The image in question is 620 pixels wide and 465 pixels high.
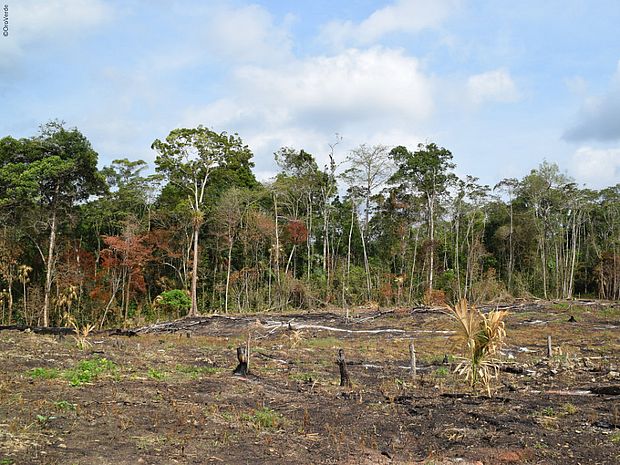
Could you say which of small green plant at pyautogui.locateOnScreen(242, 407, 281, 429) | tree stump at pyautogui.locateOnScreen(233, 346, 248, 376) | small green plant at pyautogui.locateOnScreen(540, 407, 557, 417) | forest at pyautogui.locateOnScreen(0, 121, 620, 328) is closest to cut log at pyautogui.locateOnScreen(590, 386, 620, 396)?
small green plant at pyautogui.locateOnScreen(540, 407, 557, 417)

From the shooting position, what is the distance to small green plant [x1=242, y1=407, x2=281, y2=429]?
7.90 m

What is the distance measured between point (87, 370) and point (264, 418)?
4565 millimetres

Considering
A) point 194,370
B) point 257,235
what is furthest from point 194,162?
point 194,370

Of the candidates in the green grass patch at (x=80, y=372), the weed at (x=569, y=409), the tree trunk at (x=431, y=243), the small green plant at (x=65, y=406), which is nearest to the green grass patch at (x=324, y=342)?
the green grass patch at (x=80, y=372)

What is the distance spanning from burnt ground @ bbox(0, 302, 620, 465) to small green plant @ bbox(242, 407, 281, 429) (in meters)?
0.03

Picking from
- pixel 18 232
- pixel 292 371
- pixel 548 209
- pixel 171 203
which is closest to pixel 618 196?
pixel 548 209

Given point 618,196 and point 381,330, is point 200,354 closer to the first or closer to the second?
point 381,330

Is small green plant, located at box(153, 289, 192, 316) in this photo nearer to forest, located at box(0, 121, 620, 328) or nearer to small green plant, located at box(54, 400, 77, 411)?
forest, located at box(0, 121, 620, 328)

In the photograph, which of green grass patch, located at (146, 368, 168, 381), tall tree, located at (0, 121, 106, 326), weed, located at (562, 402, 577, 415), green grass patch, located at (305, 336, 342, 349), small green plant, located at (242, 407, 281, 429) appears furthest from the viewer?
tall tree, located at (0, 121, 106, 326)

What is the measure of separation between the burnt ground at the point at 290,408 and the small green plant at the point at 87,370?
0.04m

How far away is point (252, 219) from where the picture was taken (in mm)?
34156

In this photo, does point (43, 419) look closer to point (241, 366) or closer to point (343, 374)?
point (241, 366)

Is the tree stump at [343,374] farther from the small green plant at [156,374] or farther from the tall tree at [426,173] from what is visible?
the tall tree at [426,173]

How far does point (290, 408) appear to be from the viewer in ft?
30.0
